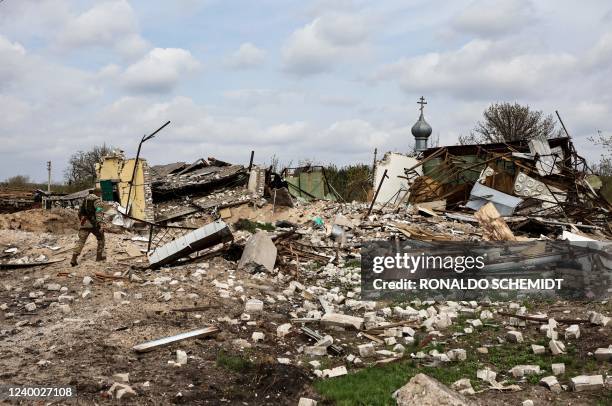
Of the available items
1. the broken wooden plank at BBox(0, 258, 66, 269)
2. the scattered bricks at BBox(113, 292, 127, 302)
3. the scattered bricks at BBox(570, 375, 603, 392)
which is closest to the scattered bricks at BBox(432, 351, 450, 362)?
the scattered bricks at BBox(570, 375, 603, 392)

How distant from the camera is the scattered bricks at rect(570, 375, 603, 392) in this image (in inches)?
222

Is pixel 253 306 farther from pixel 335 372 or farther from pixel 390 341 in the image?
pixel 335 372

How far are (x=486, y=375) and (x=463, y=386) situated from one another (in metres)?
0.41

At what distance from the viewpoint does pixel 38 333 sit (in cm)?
744

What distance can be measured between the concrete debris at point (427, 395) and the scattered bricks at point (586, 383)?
4.26ft

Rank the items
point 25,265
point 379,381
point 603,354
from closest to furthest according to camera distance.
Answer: point 379,381 < point 603,354 < point 25,265

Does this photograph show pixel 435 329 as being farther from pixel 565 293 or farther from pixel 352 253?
pixel 352 253

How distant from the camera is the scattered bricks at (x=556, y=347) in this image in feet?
22.0

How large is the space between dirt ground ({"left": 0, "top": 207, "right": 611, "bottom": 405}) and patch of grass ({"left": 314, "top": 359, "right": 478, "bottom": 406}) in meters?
0.20

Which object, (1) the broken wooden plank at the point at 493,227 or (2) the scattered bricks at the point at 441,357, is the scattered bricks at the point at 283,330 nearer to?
(2) the scattered bricks at the point at 441,357

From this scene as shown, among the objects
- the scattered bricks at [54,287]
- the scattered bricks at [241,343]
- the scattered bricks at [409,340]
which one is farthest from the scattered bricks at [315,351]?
the scattered bricks at [54,287]

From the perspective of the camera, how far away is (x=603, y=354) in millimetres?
6371

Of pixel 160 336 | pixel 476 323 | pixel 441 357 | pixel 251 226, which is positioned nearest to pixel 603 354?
Answer: pixel 441 357

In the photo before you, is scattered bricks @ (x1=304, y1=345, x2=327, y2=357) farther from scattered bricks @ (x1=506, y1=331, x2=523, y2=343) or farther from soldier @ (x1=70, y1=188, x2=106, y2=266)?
soldier @ (x1=70, y1=188, x2=106, y2=266)
